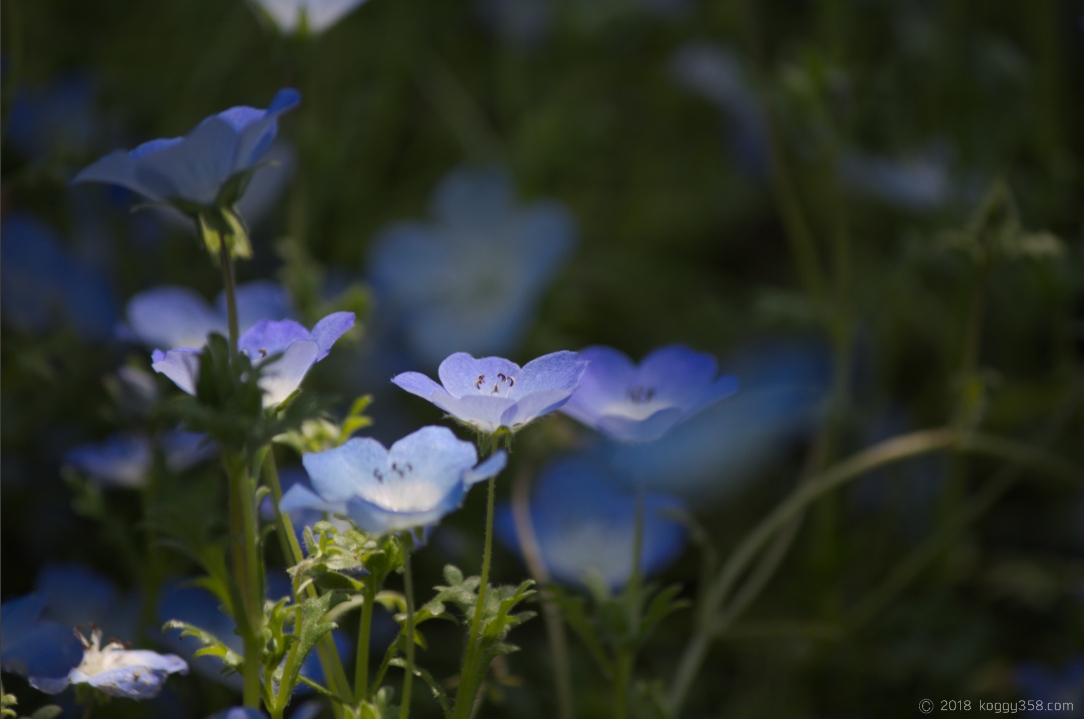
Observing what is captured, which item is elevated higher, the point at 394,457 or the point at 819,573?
the point at 394,457

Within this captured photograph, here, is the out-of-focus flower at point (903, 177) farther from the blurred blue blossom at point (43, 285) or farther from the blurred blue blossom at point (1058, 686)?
the blurred blue blossom at point (43, 285)

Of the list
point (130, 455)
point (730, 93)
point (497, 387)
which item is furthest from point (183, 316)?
point (730, 93)

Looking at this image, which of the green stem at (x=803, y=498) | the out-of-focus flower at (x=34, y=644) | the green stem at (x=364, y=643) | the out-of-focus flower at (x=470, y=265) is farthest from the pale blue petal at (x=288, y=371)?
the out-of-focus flower at (x=470, y=265)

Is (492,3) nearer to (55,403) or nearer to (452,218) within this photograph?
(452,218)

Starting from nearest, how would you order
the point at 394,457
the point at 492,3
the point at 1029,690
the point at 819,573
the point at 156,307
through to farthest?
the point at 394,457 → the point at 156,307 → the point at 1029,690 → the point at 819,573 → the point at 492,3

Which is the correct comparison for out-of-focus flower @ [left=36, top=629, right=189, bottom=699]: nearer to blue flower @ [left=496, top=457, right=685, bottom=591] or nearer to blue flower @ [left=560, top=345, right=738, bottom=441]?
blue flower @ [left=560, top=345, right=738, bottom=441]

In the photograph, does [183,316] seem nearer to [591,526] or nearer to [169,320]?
[169,320]

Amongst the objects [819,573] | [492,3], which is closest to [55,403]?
[819,573]
